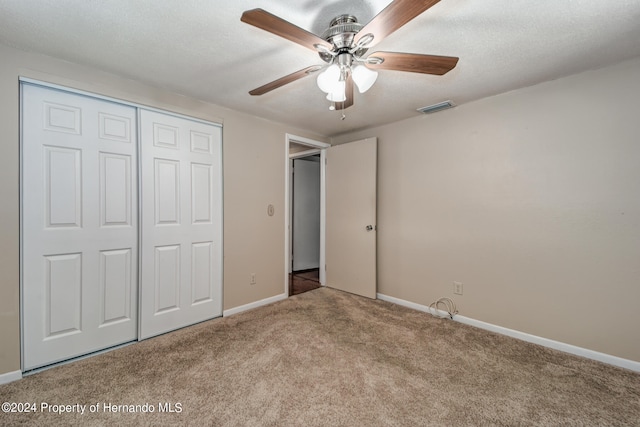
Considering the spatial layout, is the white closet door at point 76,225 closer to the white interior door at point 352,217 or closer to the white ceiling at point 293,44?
the white ceiling at point 293,44

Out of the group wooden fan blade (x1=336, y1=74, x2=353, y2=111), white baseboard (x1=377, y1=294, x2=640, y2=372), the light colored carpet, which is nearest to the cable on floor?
white baseboard (x1=377, y1=294, x2=640, y2=372)

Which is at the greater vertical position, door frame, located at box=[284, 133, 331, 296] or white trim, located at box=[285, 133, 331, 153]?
white trim, located at box=[285, 133, 331, 153]

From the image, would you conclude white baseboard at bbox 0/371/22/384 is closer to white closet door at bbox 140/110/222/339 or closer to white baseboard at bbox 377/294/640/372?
white closet door at bbox 140/110/222/339

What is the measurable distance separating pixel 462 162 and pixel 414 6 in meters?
2.07

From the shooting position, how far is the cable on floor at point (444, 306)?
284 centimetres

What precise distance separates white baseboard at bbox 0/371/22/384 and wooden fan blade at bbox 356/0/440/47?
9.96 ft

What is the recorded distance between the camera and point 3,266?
1792mm

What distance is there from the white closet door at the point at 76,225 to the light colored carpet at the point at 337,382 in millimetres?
240

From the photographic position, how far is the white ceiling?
4.75 ft

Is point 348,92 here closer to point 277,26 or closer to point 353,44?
point 353,44

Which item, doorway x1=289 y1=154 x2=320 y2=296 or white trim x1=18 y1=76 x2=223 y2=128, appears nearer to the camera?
white trim x1=18 y1=76 x2=223 y2=128

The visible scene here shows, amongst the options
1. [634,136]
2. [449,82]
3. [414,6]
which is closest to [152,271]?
[414,6]

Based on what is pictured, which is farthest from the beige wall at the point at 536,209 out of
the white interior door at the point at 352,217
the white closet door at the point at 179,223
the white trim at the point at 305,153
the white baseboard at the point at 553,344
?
the white closet door at the point at 179,223

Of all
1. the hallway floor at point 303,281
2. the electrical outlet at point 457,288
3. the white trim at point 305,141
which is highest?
the white trim at point 305,141
